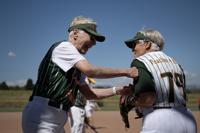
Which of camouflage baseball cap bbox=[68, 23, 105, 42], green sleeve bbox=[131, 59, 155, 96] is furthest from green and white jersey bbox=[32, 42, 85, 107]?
green sleeve bbox=[131, 59, 155, 96]

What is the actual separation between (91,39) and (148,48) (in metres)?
0.73

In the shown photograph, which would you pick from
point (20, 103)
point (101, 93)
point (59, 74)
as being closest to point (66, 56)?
point (59, 74)

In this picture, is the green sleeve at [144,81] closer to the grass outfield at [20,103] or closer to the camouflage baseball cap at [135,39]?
the camouflage baseball cap at [135,39]

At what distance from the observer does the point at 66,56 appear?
4.32 m

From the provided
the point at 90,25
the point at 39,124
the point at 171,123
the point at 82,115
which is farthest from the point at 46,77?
the point at 82,115

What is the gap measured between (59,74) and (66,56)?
9.2 inches

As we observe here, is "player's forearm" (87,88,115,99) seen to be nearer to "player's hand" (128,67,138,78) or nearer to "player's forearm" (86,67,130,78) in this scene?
"player's forearm" (86,67,130,78)

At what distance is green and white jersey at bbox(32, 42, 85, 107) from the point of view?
4324 millimetres

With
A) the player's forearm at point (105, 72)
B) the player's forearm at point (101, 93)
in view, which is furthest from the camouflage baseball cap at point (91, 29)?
the player's forearm at point (101, 93)

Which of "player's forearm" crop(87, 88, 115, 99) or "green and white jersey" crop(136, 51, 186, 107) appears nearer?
"green and white jersey" crop(136, 51, 186, 107)

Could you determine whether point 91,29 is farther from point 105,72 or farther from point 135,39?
point 105,72

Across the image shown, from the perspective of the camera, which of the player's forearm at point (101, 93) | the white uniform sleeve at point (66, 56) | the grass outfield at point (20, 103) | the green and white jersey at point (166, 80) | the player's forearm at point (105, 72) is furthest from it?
the grass outfield at point (20, 103)

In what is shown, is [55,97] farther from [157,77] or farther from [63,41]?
[157,77]

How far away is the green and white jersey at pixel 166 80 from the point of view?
12.8 ft
